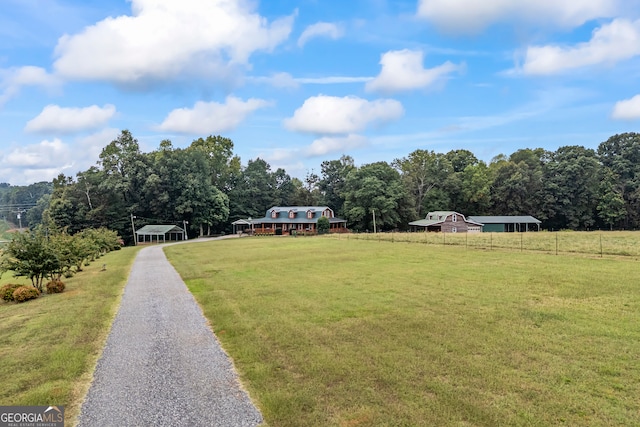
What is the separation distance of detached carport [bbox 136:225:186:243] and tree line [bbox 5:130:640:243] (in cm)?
218

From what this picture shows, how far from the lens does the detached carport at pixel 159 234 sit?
2167 inches

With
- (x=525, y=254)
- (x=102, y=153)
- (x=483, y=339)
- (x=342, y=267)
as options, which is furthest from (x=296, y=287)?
(x=102, y=153)

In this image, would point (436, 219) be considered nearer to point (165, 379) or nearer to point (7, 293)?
point (7, 293)

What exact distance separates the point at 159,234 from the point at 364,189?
32459mm

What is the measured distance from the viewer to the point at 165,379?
19.1 ft

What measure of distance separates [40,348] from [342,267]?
509 inches

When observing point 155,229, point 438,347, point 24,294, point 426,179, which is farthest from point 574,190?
point 24,294

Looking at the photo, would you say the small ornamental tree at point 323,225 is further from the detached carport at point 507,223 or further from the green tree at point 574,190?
the green tree at point 574,190

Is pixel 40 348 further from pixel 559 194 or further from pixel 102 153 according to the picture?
pixel 559 194

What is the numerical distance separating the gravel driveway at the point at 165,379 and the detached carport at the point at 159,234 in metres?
49.0

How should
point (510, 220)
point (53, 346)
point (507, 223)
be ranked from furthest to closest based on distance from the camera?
point (507, 223) < point (510, 220) < point (53, 346)

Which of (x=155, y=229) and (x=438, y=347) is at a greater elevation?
(x=155, y=229)

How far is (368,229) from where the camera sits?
6412 cm

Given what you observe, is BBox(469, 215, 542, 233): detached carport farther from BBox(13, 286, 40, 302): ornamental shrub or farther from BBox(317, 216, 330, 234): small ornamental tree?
BBox(13, 286, 40, 302): ornamental shrub
